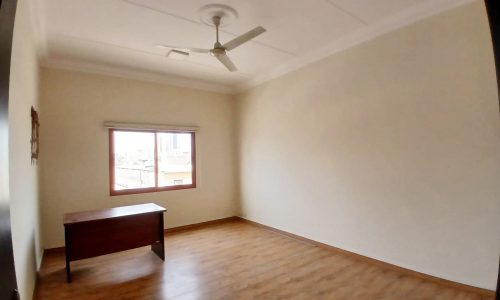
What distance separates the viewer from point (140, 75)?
4.41 metres

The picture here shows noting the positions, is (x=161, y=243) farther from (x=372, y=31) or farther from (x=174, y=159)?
(x=372, y=31)

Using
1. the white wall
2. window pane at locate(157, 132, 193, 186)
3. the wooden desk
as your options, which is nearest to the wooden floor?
the wooden desk

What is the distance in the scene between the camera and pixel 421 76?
2.72 metres

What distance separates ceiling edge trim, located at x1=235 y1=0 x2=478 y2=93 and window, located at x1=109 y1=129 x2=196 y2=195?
215cm

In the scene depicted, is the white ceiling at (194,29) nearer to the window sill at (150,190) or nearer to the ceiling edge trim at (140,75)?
the ceiling edge trim at (140,75)

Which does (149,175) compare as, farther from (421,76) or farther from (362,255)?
(421,76)

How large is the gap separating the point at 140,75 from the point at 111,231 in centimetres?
257

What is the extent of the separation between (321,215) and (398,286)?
1299mm

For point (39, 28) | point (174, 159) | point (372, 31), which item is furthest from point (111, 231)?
point (372, 31)

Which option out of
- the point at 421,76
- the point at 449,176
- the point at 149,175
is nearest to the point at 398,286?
the point at 449,176

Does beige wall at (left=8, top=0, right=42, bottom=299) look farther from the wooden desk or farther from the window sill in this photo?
the window sill

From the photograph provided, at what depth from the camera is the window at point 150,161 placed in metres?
4.29

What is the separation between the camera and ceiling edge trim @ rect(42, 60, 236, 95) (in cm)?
382

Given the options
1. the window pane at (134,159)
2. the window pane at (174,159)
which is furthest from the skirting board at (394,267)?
the window pane at (134,159)
